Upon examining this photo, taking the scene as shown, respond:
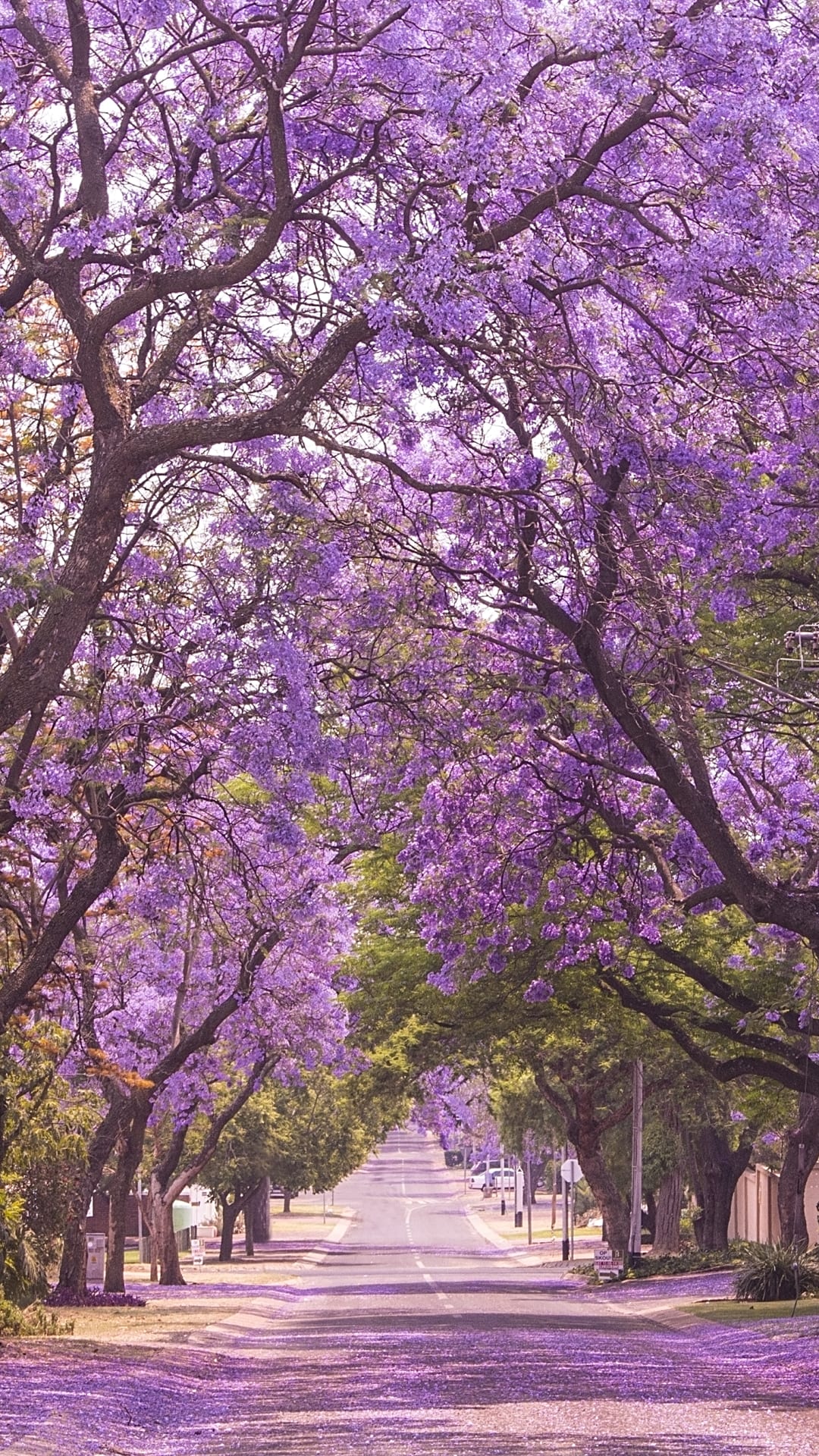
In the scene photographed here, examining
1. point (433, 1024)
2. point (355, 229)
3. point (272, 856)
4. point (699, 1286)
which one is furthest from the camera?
point (699, 1286)

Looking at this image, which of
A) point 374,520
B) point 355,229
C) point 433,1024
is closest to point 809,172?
point 355,229

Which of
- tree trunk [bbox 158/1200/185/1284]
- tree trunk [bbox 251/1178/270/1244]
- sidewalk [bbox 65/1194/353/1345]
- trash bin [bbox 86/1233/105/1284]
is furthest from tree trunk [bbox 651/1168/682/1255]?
tree trunk [bbox 251/1178/270/1244]

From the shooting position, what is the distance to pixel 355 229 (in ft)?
37.5

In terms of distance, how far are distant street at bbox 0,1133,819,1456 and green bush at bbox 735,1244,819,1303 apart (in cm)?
163

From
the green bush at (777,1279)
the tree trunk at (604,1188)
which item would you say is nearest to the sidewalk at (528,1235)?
the tree trunk at (604,1188)

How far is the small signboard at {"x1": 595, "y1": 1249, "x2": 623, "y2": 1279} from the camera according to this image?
135 ft

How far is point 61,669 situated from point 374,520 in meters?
4.15

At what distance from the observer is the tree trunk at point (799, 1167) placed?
27.8 m

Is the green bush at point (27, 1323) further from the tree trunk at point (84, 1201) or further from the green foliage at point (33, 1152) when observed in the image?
the tree trunk at point (84, 1201)

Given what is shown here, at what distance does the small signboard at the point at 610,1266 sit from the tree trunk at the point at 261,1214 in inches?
794

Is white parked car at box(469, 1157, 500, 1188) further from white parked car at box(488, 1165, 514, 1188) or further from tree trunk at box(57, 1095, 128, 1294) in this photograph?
tree trunk at box(57, 1095, 128, 1294)

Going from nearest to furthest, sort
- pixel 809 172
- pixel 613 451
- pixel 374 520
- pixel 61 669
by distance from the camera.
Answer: pixel 61 669 → pixel 809 172 → pixel 613 451 → pixel 374 520

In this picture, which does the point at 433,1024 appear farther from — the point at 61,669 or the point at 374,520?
the point at 61,669

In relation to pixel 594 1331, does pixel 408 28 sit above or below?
above
